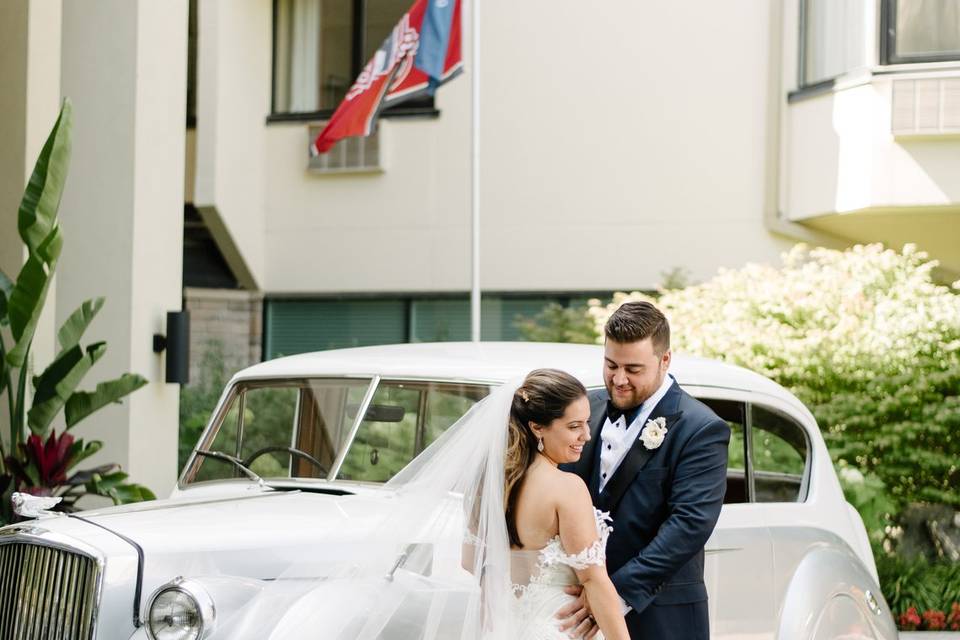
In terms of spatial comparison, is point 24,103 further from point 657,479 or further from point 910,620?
point 910,620

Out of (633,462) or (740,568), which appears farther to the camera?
(740,568)

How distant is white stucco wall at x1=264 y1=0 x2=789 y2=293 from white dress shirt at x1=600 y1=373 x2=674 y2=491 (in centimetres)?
900

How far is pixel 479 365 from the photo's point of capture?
5.03 m

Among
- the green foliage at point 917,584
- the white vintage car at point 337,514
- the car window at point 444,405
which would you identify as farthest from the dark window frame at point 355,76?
the car window at point 444,405

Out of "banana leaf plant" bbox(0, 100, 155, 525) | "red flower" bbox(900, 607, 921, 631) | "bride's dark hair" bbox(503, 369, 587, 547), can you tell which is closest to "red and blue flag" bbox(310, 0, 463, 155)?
"banana leaf plant" bbox(0, 100, 155, 525)

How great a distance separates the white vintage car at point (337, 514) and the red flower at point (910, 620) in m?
3.22

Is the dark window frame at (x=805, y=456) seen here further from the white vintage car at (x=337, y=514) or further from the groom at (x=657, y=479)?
the groom at (x=657, y=479)

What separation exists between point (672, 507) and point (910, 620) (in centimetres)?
556

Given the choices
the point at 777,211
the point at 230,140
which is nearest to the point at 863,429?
the point at 777,211

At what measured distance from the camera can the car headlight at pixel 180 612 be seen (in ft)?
12.9

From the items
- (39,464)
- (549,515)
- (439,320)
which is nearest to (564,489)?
(549,515)

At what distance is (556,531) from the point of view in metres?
3.88

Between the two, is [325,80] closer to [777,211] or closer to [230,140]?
[230,140]

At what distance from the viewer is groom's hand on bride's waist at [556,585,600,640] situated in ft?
12.8
